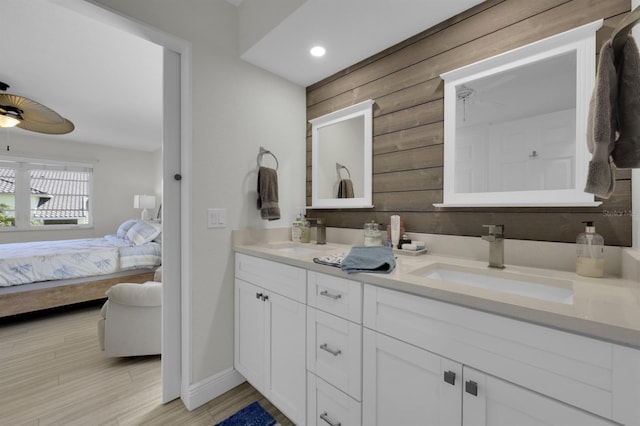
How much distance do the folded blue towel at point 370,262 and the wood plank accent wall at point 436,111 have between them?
1.80 feet

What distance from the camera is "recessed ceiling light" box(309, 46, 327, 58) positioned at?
1.76 metres

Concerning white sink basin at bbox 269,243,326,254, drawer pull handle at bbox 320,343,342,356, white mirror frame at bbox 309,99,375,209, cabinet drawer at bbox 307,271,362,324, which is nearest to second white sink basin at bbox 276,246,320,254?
white sink basin at bbox 269,243,326,254

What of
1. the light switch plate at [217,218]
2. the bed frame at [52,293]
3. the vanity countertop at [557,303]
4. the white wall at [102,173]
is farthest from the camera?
the white wall at [102,173]

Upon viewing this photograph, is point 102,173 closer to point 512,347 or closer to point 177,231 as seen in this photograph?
point 177,231

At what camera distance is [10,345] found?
2.40 meters

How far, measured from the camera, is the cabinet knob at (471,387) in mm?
785

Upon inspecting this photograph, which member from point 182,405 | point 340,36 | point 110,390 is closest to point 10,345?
point 110,390

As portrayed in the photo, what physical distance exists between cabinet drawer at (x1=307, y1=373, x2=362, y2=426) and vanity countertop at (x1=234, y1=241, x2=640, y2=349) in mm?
523

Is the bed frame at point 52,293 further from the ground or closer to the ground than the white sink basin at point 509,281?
closer to the ground

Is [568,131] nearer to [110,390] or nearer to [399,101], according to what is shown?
[399,101]

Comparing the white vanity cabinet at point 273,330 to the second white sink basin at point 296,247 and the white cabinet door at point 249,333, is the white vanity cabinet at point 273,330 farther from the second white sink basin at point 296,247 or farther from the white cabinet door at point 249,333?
the second white sink basin at point 296,247

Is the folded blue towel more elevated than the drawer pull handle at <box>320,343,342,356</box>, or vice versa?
the folded blue towel

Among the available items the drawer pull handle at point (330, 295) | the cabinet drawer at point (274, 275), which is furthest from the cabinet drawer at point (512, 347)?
the cabinet drawer at point (274, 275)

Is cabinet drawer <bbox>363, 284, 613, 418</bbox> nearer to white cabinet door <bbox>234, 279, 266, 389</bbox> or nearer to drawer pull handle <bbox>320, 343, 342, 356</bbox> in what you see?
drawer pull handle <bbox>320, 343, 342, 356</bbox>
